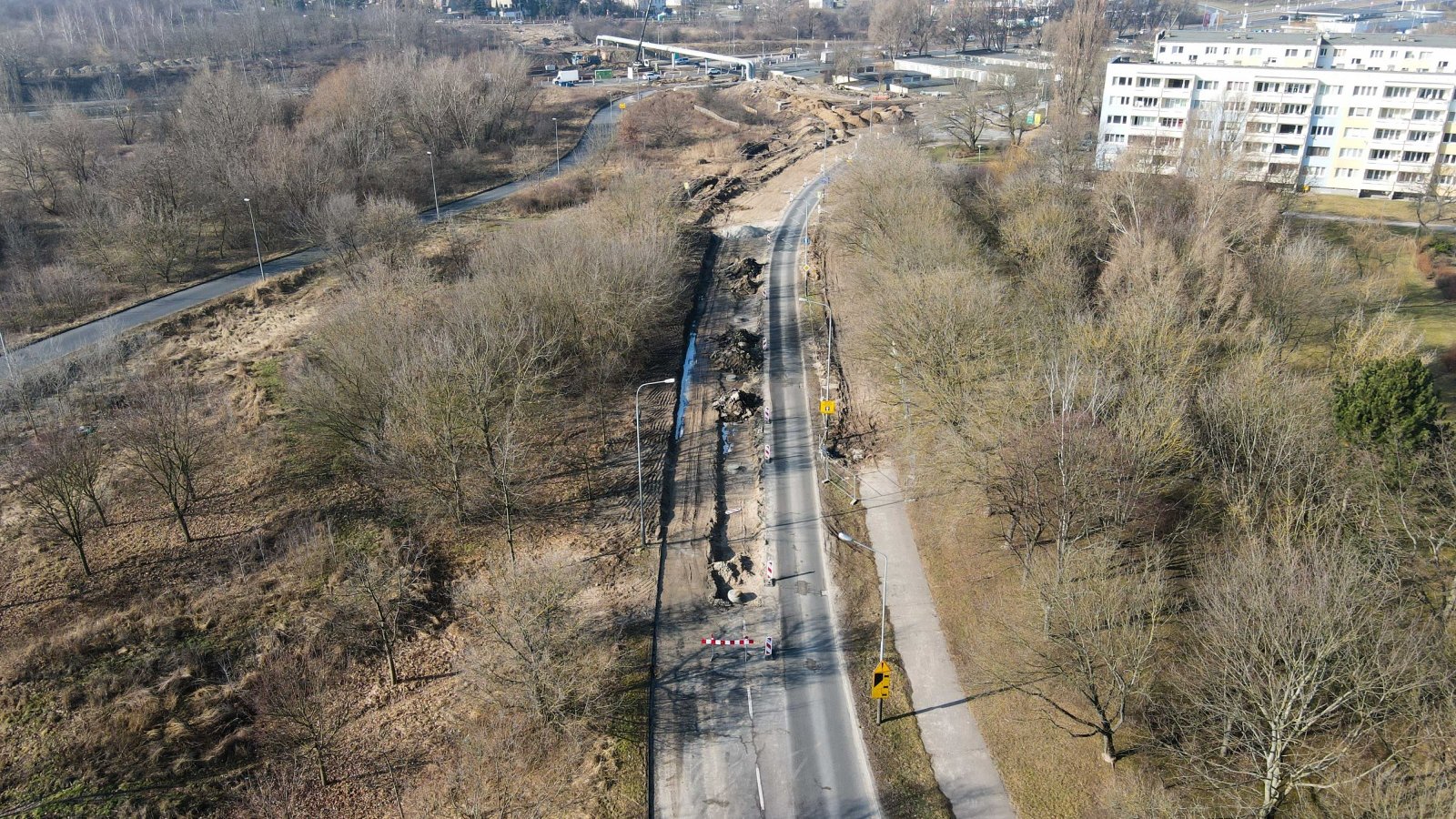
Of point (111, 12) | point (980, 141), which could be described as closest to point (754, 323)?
point (980, 141)

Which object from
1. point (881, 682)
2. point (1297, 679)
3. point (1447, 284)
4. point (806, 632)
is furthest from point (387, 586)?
point (1447, 284)

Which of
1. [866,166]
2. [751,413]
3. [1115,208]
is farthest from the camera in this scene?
[866,166]

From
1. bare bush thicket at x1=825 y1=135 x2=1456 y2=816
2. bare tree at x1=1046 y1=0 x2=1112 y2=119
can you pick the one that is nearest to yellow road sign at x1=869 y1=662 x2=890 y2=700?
bare bush thicket at x1=825 y1=135 x2=1456 y2=816

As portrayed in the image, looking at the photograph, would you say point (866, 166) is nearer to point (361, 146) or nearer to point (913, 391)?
point (913, 391)

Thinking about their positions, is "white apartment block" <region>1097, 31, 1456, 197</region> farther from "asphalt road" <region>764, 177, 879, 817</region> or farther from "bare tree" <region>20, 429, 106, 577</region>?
"bare tree" <region>20, 429, 106, 577</region>

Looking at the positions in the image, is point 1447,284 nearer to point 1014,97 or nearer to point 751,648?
point 1014,97

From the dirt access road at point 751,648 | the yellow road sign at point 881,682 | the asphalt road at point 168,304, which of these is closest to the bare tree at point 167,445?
the asphalt road at point 168,304
